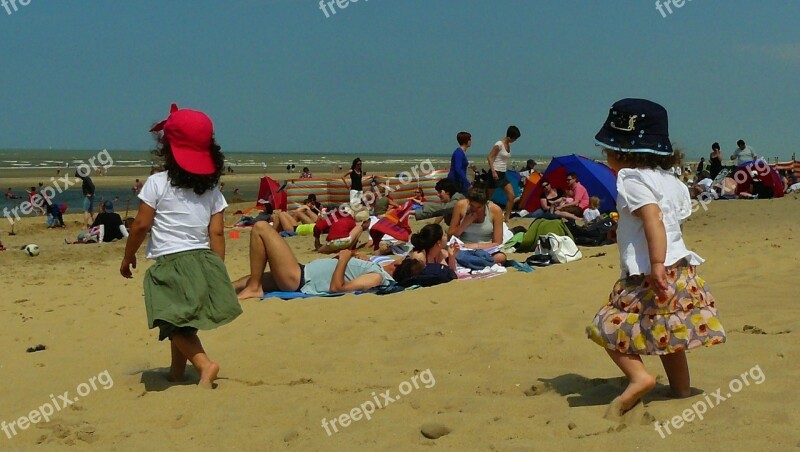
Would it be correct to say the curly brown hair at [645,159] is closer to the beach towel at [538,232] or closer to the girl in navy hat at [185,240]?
the girl in navy hat at [185,240]

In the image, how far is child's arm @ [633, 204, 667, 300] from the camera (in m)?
3.61

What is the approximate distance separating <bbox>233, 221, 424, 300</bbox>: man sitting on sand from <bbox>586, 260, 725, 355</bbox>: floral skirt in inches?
169

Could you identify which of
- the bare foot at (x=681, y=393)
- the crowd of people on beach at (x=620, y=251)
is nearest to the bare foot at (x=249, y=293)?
the crowd of people on beach at (x=620, y=251)

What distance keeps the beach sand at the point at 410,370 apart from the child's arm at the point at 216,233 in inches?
28.3

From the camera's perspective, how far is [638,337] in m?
3.71

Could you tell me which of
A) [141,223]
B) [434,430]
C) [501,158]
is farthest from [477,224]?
[434,430]

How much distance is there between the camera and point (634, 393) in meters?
3.62

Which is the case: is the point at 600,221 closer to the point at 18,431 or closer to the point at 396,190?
the point at 396,190

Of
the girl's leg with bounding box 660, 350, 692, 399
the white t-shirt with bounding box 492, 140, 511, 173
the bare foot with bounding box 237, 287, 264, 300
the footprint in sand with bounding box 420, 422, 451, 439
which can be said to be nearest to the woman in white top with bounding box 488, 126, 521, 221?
the white t-shirt with bounding box 492, 140, 511, 173

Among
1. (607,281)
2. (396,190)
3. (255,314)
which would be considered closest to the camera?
(255,314)

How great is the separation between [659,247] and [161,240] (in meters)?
A: 2.55

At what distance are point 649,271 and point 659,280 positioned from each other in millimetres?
123

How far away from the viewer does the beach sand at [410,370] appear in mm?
3561

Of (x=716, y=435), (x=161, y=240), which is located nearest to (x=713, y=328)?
(x=716, y=435)
